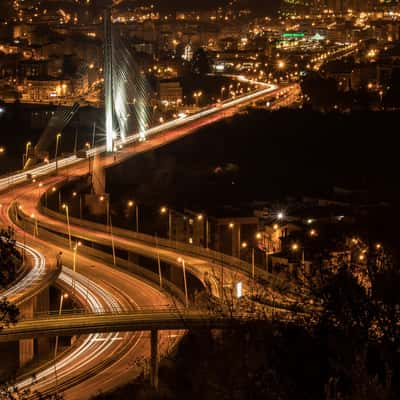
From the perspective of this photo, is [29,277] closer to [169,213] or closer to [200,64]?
[169,213]

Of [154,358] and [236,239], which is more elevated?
[154,358]

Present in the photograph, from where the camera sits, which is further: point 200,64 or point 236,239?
point 200,64

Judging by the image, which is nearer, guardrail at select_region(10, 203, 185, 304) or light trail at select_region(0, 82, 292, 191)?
guardrail at select_region(10, 203, 185, 304)

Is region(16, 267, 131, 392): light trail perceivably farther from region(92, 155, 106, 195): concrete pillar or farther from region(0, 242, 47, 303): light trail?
region(92, 155, 106, 195): concrete pillar

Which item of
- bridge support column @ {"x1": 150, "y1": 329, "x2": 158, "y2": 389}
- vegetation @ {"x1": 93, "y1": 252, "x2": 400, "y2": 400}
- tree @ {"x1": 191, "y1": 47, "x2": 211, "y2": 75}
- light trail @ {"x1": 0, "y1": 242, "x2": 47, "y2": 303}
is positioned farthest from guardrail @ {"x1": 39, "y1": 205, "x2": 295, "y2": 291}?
tree @ {"x1": 191, "y1": 47, "x2": 211, "y2": 75}

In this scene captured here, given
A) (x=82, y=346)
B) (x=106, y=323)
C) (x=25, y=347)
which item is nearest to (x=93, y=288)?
(x=25, y=347)

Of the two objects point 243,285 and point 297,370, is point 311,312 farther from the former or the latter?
point 243,285

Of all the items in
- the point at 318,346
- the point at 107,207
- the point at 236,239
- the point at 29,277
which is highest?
the point at 318,346

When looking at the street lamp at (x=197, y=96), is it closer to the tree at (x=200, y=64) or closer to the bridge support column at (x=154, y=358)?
the tree at (x=200, y=64)
